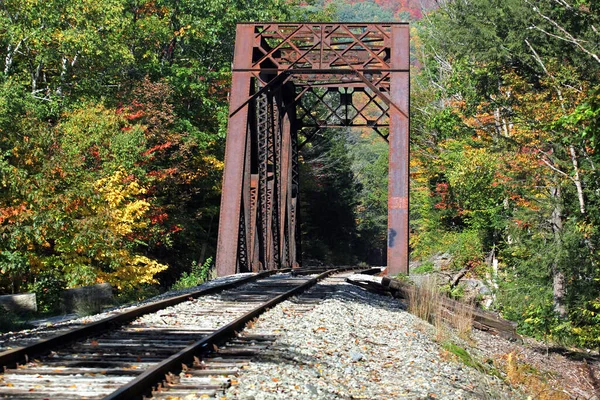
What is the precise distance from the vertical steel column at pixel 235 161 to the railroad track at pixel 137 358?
7223 mm

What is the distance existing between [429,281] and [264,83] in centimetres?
731

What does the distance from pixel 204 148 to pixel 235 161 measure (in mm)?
15722

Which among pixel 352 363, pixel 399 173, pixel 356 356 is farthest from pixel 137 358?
pixel 399 173

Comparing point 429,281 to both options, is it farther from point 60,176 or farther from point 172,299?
point 60,176

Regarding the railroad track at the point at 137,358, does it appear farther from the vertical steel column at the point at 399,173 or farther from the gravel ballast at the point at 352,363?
the vertical steel column at the point at 399,173

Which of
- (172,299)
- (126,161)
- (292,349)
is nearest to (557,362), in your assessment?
(172,299)

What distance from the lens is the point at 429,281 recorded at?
1591 centimetres

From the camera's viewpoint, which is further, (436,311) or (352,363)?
(436,311)

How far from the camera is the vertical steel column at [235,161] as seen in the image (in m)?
18.2

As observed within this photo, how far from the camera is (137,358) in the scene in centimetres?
714

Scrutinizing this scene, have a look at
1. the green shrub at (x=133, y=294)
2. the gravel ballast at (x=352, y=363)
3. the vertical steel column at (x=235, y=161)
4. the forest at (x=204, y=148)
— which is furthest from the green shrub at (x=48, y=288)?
the gravel ballast at (x=352, y=363)

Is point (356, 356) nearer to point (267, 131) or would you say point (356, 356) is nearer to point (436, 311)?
point (436, 311)

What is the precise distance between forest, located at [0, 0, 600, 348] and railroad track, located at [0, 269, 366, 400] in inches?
243

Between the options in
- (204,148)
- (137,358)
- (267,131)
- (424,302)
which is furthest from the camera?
(204,148)
